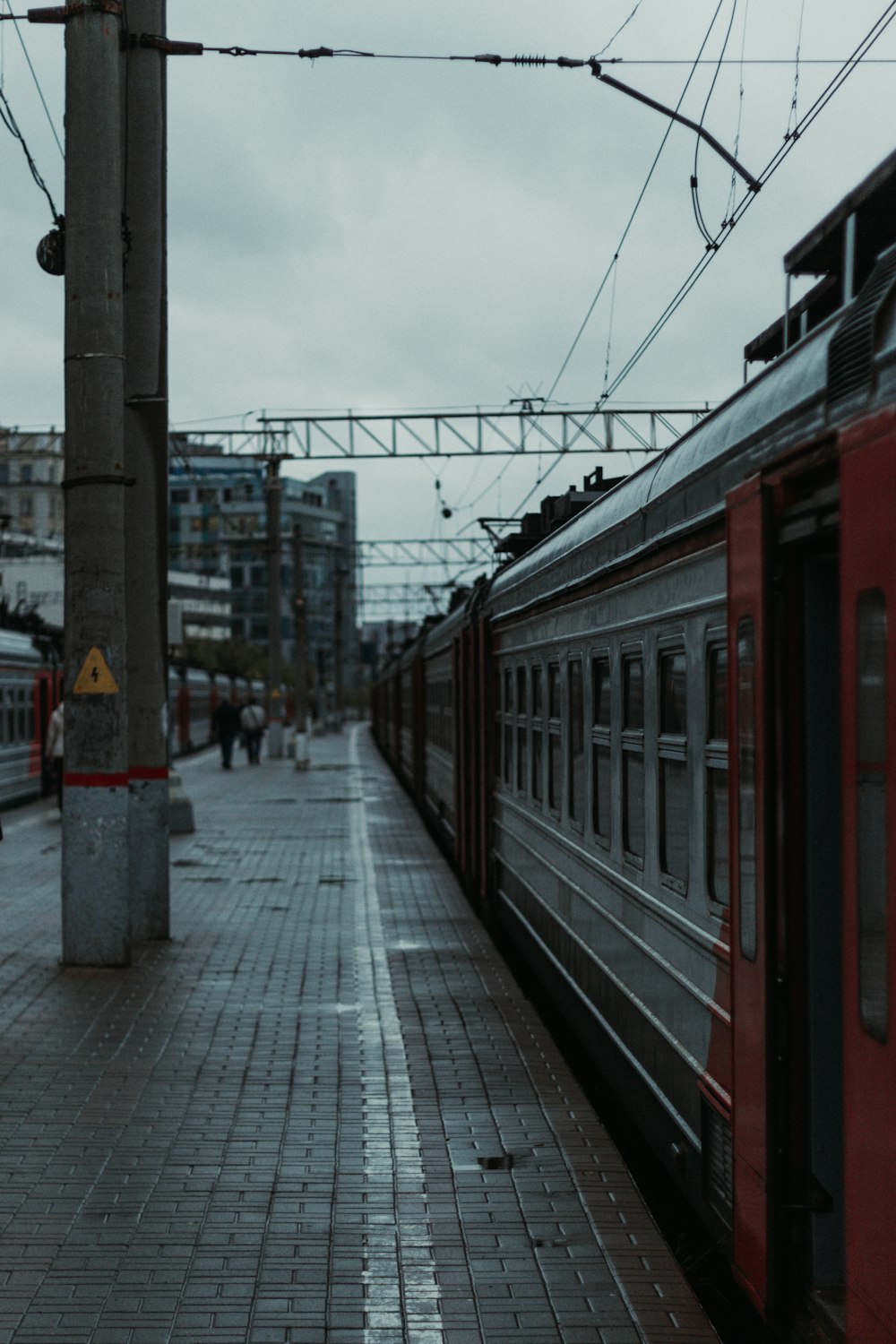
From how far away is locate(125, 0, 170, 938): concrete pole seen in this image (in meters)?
13.3

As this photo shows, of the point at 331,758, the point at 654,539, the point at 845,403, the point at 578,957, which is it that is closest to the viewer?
the point at 845,403

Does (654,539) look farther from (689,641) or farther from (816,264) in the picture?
(816,264)

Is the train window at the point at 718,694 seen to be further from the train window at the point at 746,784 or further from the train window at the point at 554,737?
the train window at the point at 554,737

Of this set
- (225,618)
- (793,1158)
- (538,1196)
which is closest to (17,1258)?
(538,1196)

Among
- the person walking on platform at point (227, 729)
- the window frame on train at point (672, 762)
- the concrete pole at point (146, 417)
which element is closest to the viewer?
the window frame on train at point (672, 762)

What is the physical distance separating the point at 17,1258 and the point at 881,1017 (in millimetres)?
3282

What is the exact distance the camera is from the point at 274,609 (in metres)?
43.8

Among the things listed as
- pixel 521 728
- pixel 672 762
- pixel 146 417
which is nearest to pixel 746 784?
pixel 672 762

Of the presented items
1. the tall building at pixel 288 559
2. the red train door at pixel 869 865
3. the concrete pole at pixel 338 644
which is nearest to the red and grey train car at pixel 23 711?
the red train door at pixel 869 865

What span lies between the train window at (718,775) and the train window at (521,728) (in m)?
5.49

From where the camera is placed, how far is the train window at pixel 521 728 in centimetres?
1130

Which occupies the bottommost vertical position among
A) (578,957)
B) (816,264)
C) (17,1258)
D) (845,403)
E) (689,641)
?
(17,1258)

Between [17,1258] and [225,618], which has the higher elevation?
[225,618]

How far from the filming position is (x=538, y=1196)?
252 inches
